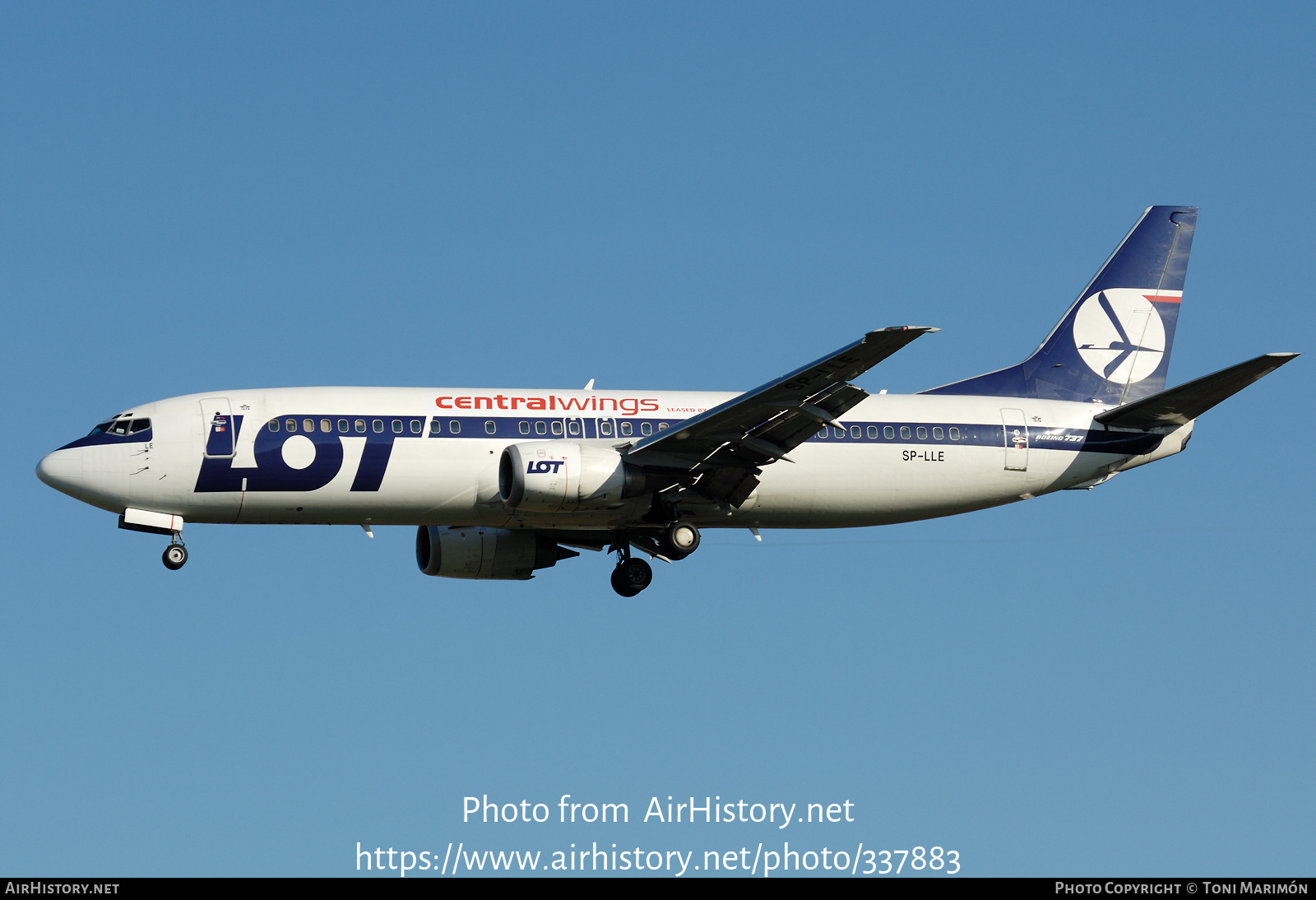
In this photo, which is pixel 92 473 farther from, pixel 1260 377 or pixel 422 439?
pixel 1260 377

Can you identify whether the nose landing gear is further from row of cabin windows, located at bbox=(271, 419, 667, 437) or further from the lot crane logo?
the lot crane logo

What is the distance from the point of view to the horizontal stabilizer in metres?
36.3

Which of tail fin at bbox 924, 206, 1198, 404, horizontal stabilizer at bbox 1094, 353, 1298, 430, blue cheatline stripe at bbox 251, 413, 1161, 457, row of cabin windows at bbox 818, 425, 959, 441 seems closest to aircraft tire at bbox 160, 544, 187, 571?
blue cheatline stripe at bbox 251, 413, 1161, 457

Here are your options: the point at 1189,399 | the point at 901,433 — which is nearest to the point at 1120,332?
the point at 1189,399

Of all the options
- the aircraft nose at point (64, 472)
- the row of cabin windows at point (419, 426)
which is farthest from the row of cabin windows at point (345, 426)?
the aircraft nose at point (64, 472)

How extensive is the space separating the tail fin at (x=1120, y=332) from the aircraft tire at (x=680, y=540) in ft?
27.2

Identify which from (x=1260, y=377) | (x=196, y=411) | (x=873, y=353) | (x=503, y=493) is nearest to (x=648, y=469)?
(x=503, y=493)

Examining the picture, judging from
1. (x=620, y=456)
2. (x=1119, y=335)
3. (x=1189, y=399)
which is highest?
(x=1119, y=335)

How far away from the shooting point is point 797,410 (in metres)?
35.8

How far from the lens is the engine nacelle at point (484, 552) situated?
4203 centimetres

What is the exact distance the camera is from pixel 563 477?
119 feet

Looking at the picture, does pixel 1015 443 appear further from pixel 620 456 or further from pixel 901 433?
pixel 620 456

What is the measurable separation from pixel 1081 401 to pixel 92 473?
24.9 metres

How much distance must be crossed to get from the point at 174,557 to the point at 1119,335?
25.6 metres
